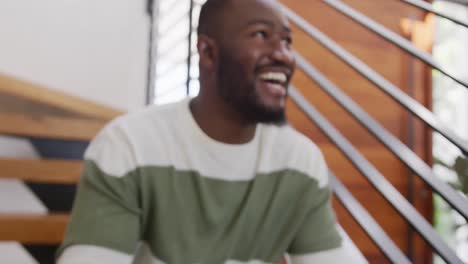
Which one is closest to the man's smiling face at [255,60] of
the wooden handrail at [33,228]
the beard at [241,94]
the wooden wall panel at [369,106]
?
the beard at [241,94]

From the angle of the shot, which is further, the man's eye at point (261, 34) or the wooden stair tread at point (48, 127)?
the wooden stair tread at point (48, 127)

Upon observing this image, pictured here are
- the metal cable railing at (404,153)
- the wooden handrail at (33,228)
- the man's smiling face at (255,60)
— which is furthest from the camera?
the wooden handrail at (33,228)

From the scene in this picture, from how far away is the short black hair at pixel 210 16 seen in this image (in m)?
0.86

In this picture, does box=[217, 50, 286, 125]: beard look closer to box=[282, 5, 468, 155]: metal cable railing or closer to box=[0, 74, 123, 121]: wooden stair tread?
box=[282, 5, 468, 155]: metal cable railing

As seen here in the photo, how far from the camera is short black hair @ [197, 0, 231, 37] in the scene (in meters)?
0.86

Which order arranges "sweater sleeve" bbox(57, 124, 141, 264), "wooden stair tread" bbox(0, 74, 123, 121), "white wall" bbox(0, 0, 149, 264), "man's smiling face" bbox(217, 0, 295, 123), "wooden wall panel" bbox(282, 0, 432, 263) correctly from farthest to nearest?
"wooden wall panel" bbox(282, 0, 432, 263)
"white wall" bbox(0, 0, 149, 264)
"wooden stair tread" bbox(0, 74, 123, 121)
"man's smiling face" bbox(217, 0, 295, 123)
"sweater sleeve" bbox(57, 124, 141, 264)

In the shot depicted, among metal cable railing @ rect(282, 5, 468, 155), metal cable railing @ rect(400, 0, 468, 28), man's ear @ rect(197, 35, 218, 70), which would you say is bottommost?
metal cable railing @ rect(282, 5, 468, 155)

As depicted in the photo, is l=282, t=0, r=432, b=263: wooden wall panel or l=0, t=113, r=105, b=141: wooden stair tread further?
l=282, t=0, r=432, b=263: wooden wall panel

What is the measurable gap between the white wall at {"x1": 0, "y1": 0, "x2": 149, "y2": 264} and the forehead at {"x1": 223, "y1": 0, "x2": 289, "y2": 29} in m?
0.78

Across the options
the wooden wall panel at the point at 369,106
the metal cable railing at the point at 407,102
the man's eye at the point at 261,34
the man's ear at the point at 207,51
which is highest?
the man's eye at the point at 261,34

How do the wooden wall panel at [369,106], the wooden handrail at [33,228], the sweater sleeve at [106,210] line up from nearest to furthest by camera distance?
the sweater sleeve at [106,210] → the wooden handrail at [33,228] → the wooden wall panel at [369,106]

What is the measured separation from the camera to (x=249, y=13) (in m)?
0.83

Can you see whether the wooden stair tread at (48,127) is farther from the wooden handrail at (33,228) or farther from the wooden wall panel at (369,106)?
the wooden wall panel at (369,106)

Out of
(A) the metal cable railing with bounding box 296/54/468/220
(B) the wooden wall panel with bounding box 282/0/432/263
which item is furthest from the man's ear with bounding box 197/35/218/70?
(B) the wooden wall panel with bounding box 282/0/432/263
